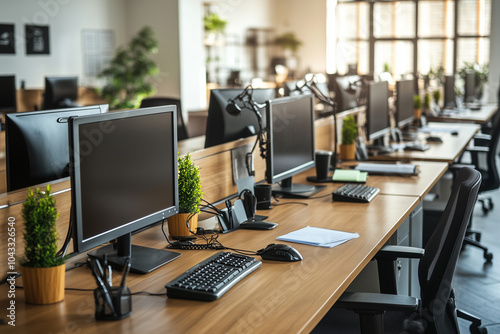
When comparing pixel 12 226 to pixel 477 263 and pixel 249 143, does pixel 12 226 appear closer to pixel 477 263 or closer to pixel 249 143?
pixel 249 143

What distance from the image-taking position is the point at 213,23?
10.7m

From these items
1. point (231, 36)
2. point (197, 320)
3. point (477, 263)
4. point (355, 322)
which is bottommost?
point (477, 263)

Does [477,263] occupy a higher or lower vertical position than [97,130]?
lower

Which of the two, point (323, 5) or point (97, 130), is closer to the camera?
point (97, 130)

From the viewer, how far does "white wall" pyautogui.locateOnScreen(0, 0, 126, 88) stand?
7.59 meters

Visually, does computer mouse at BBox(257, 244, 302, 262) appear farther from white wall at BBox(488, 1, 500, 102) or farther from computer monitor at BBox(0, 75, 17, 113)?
white wall at BBox(488, 1, 500, 102)

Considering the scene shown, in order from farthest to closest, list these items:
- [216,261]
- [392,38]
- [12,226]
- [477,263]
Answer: [392,38] → [477,263] → [216,261] → [12,226]

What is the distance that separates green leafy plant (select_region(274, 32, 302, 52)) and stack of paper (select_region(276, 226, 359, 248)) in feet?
39.2

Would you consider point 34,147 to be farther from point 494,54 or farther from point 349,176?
point 494,54

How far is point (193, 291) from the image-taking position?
1.54 metres

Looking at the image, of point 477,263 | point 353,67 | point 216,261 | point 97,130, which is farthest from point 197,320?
Answer: point 353,67

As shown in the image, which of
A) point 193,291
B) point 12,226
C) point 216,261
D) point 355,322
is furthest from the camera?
point 355,322

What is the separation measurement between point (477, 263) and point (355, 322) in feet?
6.39

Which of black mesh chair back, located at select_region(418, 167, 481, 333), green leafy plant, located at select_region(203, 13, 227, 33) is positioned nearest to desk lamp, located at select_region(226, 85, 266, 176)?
black mesh chair back, located at select_region(418, 167, 481, 333)
